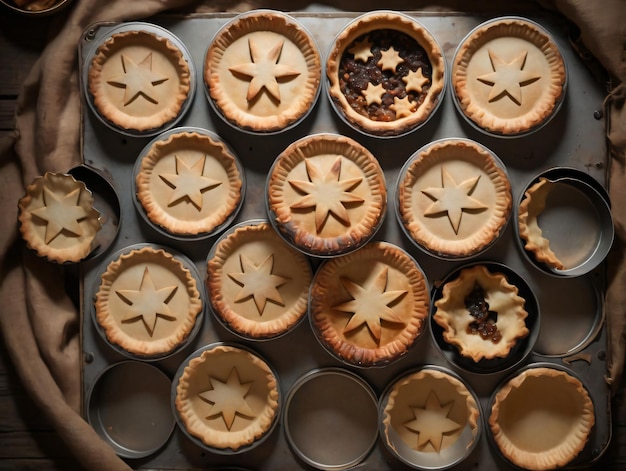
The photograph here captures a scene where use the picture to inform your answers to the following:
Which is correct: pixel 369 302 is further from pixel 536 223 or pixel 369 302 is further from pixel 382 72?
pixel 382 72

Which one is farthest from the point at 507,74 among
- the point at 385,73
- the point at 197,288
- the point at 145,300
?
the point at 145,300

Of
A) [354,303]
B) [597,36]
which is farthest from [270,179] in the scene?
[597,36]

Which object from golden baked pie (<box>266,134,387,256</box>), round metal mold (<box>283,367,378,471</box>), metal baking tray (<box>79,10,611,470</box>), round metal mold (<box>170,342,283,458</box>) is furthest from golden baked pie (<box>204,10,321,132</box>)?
round metal mold (<box>283,367,378,471</box>)

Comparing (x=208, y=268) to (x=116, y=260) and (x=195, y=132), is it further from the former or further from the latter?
(x=195, y=132)

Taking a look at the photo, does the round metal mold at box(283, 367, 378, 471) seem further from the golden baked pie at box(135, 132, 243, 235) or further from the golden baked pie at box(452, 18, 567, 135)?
the golden baked pie at box(452, 18, 567, 135)

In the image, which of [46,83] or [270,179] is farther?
[46,83]

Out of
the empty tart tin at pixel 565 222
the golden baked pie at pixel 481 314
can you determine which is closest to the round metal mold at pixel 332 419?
the golden baked pie at pixel 481 314

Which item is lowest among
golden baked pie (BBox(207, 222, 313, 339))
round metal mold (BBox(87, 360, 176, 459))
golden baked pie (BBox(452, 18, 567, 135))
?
round metal mold (BBox(87, 360, 176, 459))
